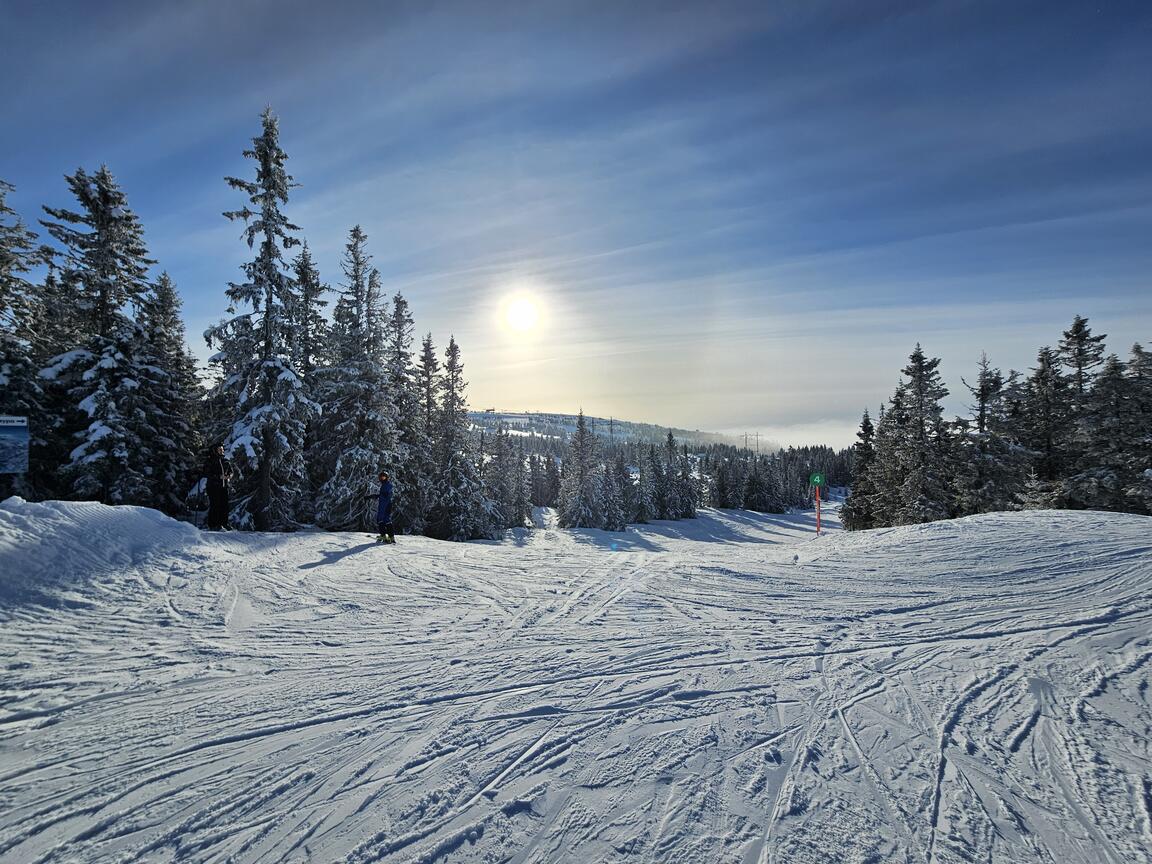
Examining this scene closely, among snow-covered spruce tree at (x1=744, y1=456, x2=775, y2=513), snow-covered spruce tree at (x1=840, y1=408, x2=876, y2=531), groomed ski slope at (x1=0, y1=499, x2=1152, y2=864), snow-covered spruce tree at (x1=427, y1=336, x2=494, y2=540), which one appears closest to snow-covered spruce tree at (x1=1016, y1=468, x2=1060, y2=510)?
snow-covered spruce tree at (x1=840, y1=408, x2=876, y2=531)

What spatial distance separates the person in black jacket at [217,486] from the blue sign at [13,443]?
303cm

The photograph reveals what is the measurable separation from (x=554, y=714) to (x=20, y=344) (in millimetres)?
20119

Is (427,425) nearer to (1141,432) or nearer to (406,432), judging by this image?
(406,432)

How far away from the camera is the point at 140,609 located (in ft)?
20.2

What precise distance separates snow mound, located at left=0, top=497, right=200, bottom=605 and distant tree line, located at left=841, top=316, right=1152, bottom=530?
3007 centimetres

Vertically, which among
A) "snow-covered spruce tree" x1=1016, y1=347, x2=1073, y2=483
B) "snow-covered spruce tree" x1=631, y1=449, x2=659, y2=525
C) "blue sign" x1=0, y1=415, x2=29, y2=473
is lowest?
"snow-covered spruce tree" x1=631, y1=449, x2=659, y2=525

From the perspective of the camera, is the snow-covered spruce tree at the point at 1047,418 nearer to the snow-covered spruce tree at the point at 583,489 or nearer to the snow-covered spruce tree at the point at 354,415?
the snow-covered spruce tree at the point at 583,489

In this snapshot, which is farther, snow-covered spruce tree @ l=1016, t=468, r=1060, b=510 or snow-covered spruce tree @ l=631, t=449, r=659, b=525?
snow-covered spruce tree @ l=631, t=449, r=659, b=525

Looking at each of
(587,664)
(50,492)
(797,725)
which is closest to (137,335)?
(50,492)

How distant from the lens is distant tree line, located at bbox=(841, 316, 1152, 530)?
19.1 m

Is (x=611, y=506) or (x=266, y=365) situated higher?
(x=266, y=365)

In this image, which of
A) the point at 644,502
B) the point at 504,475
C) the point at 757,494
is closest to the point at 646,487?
the point at 644,502

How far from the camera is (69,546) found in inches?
278

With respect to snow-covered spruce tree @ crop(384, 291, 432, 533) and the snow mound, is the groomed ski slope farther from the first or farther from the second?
snow-covered spruce tree @ crop(384, 291, 432, 533)
